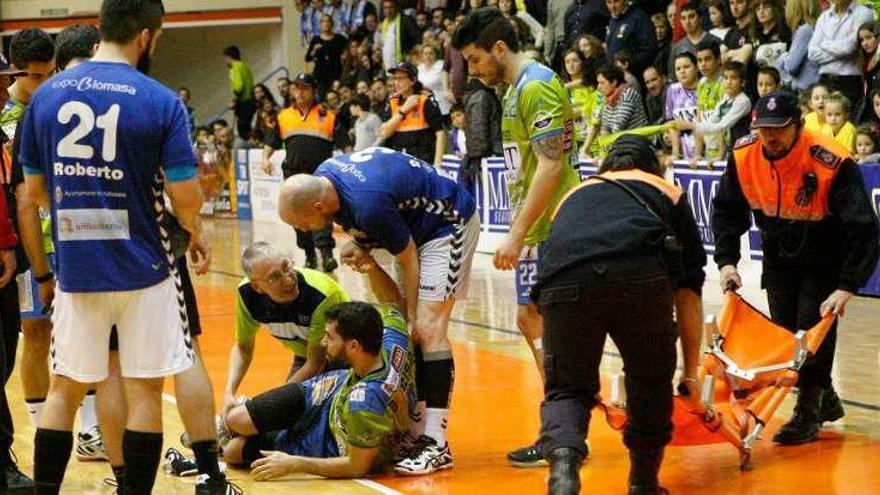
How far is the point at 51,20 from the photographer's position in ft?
84.4

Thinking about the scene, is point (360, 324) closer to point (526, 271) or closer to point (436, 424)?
point (436, 424)

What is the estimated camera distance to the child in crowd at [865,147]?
11430mm

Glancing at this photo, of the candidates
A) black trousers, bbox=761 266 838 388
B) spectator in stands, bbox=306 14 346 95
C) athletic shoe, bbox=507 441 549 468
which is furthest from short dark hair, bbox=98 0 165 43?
spectator in stands, bbox=306 14 346 95

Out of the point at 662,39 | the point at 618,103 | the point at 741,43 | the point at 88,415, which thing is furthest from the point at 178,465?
the point at 662,39

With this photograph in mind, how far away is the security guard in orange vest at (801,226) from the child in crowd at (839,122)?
4.86m

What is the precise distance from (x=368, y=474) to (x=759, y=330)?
6.18 ft

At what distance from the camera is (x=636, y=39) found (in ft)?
51.4

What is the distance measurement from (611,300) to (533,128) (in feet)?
5.24

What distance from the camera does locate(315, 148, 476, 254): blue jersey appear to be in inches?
252

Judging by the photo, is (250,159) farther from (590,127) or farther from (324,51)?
(590,127)

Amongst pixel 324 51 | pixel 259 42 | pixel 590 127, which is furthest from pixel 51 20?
pixel 590 127

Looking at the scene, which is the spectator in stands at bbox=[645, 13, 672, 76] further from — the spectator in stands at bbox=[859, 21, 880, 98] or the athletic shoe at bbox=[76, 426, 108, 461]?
the athletic shoe at bbox=[76, 426, 108, 461]

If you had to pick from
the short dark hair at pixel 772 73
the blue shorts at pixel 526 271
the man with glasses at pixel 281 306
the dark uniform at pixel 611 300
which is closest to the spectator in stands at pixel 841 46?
the short dark hair at pixel 772 73

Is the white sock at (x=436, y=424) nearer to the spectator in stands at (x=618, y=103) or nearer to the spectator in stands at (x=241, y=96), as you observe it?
the spectator in stands at (x=618, y=103)
